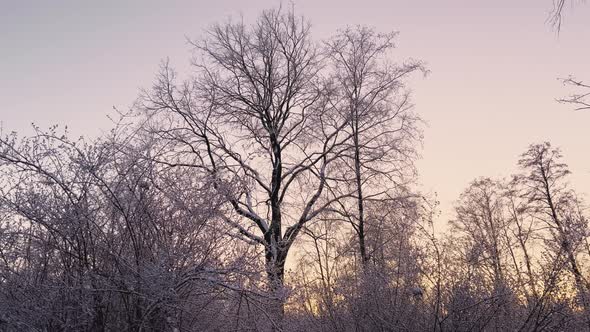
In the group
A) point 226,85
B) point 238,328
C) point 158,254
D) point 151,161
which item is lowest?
point 238,328

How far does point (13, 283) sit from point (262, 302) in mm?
2772

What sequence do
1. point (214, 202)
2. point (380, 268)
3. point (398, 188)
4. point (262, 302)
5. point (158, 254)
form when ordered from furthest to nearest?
point (398, 188) → point (380, 268) → point (262, 302) → point (214, 202) → point (158, 254)

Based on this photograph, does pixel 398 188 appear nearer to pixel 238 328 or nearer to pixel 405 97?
pixel 405 97

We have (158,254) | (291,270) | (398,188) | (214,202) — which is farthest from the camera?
(398,188)

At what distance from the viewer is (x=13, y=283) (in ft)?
20.5

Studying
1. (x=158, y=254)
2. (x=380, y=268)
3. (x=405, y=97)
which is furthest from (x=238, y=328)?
(x=405, y=97)

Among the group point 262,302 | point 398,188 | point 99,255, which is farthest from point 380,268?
point 398,188

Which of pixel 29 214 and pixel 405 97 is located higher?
pixel 405 97

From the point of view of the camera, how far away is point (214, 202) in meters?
6.48

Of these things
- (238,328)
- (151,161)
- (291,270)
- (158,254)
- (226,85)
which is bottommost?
(238,328)

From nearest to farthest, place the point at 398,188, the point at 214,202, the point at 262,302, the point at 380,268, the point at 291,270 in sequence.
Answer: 1. the point at 214,202
2. the point at 262,302
3. the point at 291,270
4. the point at 380,268
5. the point at 398,188

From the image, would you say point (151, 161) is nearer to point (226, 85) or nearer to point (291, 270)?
point (291, 270)

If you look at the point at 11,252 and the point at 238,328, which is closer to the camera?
the point at 11,252

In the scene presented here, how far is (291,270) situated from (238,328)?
1.83 metres
